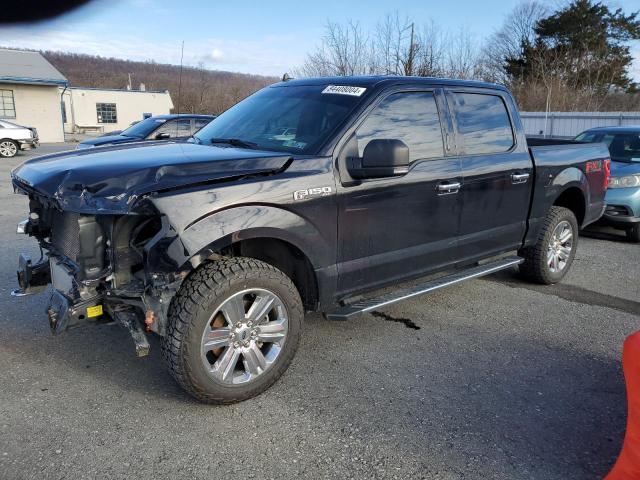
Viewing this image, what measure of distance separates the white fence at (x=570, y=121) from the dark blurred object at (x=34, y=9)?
62.3 ft

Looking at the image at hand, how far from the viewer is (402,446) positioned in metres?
2.82

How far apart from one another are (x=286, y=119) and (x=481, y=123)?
5.67ft

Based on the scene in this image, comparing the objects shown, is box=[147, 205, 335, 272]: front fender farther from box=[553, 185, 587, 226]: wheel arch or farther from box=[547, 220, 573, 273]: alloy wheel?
box=[553, 185, 587, 226]: wheel arch

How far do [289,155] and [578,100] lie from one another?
28600 millimetres

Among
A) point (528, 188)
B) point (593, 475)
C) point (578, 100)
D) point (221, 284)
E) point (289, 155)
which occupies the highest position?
point (578, 100)

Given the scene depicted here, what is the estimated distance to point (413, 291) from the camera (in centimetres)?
405

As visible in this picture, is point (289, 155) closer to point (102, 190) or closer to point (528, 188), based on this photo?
point (102, 190)

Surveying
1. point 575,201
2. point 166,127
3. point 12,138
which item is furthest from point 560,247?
point 12,138

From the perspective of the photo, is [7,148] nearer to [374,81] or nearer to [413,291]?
[374,81]

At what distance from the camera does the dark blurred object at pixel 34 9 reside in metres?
1.96

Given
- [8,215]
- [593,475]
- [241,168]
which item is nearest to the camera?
[593,475]

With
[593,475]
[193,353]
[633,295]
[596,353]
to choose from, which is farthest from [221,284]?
[633,295]

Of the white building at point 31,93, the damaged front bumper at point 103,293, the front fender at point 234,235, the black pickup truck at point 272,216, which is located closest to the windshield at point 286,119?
the black pickup truck at point 272,216

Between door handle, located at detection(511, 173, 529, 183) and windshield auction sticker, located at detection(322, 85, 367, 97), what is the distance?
1700 millimetres
